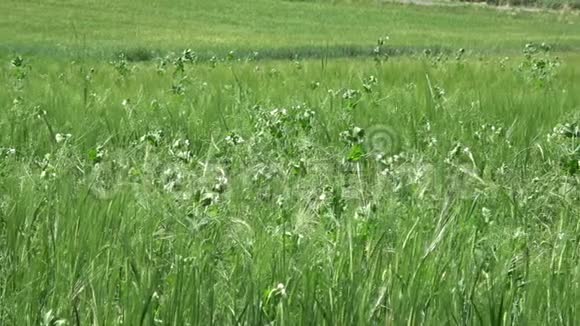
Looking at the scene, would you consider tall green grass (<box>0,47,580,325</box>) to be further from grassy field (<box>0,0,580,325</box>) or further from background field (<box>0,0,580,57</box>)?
background field (<box>0,0,580,57</box>)

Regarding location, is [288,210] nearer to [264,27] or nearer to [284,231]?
[284,231]

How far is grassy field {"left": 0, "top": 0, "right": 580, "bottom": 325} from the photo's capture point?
1614mm

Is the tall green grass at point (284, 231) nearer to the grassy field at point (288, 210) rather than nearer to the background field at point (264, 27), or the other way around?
the grassy field at point (288, 210)

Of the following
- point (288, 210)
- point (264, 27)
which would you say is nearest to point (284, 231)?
point (288, 210)

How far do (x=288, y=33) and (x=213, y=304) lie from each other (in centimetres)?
2362

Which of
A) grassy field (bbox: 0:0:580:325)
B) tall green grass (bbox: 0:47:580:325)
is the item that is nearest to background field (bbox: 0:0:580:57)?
grassy field (bbox: 0:0:580:325)

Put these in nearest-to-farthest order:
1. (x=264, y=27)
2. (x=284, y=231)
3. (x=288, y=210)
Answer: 1. (x=284, y=231)
2. (x=288, y=210)
3. (x=264, y=27)

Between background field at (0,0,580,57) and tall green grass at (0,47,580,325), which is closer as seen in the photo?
tall green grass at (0,47,580,325)

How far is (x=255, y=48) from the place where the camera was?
1816 centimetres

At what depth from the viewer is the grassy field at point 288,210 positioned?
1614 millimetres

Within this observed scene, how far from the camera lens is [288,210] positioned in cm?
218

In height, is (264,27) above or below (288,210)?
below

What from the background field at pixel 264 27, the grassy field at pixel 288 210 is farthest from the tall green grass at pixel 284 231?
the background field at pixel 264 27

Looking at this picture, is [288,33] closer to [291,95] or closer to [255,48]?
[255,48]
